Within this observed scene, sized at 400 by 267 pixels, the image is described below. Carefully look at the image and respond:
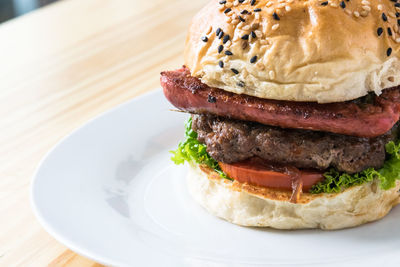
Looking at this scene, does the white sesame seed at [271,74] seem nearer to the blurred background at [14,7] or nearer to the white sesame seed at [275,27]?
the white sesame seed at [275,27]

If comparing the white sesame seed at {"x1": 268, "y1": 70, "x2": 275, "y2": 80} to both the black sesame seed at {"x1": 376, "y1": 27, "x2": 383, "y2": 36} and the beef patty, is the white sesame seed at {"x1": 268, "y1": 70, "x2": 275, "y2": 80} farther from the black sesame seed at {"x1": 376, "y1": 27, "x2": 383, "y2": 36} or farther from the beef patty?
the black sesame seed at {"x1": 376, "y1": 27, "x2": 383, "y2": 36}

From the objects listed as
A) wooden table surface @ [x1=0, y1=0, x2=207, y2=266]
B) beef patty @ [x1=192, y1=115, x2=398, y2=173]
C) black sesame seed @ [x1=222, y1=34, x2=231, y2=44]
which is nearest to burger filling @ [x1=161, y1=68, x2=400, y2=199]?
beef patty @ [x1=192, y1=115, x2=398, y2=173]

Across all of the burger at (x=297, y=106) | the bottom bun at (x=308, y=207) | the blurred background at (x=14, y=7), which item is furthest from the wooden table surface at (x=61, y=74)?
the blurred background at (x=14, y=7)

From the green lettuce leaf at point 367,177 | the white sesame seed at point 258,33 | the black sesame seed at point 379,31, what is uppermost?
the white sesame seed at point 258,33

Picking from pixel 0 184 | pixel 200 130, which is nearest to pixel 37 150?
pixel 0 184

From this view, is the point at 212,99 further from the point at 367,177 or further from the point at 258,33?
the point at 367,177

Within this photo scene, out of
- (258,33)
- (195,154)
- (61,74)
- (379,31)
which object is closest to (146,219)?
(195,154)
